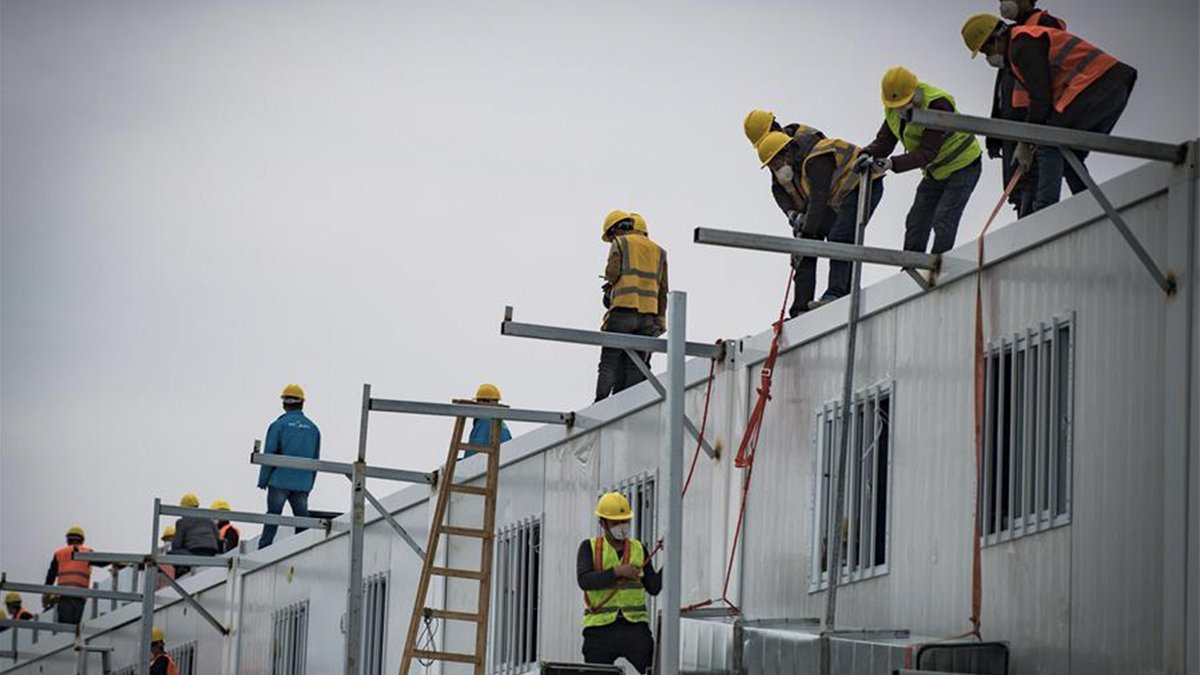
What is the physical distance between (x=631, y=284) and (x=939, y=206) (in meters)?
5.20

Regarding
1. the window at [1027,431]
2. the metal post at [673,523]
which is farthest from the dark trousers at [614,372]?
the window at [1027,431]

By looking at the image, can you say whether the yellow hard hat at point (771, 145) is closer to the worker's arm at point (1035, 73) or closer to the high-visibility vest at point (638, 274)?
the high-visibility vest at point (638, 274)

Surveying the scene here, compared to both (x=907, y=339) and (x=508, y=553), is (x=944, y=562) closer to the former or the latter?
(x=907, y=339)

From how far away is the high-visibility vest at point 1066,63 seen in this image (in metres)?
16.2

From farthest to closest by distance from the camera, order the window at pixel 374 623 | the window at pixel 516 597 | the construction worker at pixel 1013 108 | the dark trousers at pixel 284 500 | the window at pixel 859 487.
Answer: the dark trousers at pixel 284 500 < the window at pixel 374 623 < the window at pixel 516 597 < the window at pixel 859 487 < the construction worker at pixel 1013 108

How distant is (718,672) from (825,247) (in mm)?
3792

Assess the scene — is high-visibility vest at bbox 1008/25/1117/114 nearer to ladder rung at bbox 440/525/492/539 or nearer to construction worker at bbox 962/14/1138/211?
construction worker at bbox 962/14/1138/211

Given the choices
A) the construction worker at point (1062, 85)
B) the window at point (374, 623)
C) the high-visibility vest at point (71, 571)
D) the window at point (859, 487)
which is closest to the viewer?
the construction worker at point (1062, 85)

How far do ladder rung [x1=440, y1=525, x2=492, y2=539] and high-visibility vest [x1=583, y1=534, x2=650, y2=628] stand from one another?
494cm

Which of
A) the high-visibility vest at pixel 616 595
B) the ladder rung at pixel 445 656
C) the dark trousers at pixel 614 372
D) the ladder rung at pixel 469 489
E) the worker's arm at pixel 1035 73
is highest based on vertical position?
the worker's arm at pixel 1035 73

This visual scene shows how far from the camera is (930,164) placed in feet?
61.5

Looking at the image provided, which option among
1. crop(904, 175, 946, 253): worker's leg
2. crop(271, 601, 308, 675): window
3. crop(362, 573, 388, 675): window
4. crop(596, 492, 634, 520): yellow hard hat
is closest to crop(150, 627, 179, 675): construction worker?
crop(271, 601, 308, 675): window

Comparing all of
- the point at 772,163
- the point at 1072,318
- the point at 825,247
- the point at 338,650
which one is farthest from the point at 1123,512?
the point at 338,650

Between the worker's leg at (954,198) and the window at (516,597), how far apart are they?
25.7ft
